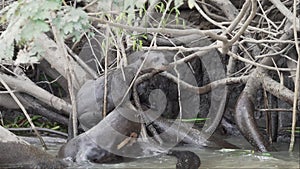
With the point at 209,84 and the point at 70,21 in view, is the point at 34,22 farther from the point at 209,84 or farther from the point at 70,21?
the point at 209,84

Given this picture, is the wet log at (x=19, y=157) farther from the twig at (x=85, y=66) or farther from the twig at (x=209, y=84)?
the twig at (x=209, y=84)

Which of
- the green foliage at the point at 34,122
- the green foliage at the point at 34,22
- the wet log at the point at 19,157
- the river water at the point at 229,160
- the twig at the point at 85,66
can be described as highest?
the twig at the point at 85,66

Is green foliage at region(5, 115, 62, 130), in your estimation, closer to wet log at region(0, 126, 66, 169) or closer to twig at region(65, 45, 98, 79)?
twig at region(65, 45, 98, 79)

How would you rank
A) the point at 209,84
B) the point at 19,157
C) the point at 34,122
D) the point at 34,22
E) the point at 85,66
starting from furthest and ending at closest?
the point at 34,122, the point at 85,66, the point at 209,84, the point at 19,157, the point at 34,22

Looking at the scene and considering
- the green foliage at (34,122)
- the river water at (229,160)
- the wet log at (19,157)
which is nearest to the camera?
the river water at (229,160)

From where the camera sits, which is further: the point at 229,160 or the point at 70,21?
the point at 229,160

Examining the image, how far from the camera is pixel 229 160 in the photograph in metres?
3.55

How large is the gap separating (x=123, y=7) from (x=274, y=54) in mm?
1882

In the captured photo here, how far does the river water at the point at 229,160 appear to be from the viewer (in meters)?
3.37

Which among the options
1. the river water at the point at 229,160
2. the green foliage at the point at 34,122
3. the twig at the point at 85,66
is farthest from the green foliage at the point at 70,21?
the green foliage at the point at 34,122

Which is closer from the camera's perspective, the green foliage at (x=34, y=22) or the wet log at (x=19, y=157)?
the green foliage at (x=34, y=22)

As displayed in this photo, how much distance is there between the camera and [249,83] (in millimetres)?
4133

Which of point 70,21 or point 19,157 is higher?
point 70,21

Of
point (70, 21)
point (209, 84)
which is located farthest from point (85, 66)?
point (70, 21)
